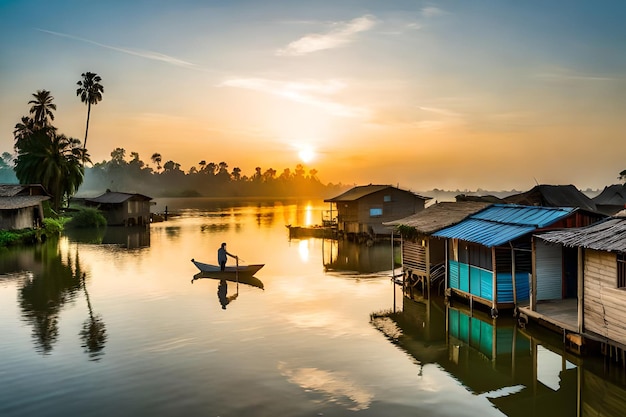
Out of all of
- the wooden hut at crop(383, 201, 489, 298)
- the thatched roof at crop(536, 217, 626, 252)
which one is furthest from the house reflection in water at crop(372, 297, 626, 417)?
the thatched roof at crop(536, 217, 626, 252)

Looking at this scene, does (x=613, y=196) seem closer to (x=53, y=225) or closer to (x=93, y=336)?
(x=93, y=336)

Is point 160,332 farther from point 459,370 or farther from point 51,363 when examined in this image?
point 459,370

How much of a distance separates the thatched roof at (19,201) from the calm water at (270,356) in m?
18.3

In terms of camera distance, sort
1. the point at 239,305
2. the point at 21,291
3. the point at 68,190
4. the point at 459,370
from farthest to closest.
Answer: the point at 68,190
the point at 21,291
the point at 239,305
the point at 459,370

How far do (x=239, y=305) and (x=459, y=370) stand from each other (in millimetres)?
11209

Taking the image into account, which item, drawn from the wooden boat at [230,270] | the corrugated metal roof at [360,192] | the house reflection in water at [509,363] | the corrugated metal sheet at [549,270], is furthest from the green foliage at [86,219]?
the corrugated metal sheet at [549,270]

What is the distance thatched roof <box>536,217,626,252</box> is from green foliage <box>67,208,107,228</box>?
203 feet

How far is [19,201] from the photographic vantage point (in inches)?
1852

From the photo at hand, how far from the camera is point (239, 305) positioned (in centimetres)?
2295

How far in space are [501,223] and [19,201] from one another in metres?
44.3

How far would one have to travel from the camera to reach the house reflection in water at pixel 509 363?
12.5 m

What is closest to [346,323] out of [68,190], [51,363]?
[51,363]

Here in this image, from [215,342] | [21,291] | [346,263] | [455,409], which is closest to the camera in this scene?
[455,409]

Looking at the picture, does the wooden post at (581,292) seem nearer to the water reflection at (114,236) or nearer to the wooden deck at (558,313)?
the wooden deck at (558,313)
